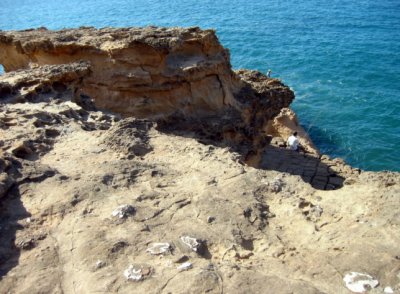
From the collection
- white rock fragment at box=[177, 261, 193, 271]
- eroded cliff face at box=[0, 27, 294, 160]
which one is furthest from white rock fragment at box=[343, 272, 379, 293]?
eroded cliff face at box=[0, 27, 294, 160]

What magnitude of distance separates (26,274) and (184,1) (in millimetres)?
39619

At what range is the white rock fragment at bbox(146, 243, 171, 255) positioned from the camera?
138 inches

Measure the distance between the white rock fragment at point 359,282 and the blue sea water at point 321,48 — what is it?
1213cm

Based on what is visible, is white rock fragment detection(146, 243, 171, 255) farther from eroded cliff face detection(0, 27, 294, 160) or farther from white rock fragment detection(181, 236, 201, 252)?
eroded cliff face detection(0, 27, 294, 160)

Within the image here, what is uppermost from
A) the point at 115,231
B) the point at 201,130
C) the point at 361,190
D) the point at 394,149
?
the point at 115,231

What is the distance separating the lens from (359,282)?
323 cm

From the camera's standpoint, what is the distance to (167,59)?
29.2ft

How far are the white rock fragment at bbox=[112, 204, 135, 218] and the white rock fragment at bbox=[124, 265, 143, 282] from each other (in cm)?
74

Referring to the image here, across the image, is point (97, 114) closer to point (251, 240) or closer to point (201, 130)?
point (201, 130)

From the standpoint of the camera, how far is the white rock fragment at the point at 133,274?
3.19 m

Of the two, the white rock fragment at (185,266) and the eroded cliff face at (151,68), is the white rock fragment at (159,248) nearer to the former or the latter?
→ the white rock fragment at (185,266)

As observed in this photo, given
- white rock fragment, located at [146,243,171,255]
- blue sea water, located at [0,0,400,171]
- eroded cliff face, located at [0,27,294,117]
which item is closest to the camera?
white rock fragment, located at [146,243,171,255]

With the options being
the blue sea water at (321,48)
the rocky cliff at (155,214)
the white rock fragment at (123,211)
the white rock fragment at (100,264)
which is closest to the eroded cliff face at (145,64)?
the rocky cliff at (155,214)

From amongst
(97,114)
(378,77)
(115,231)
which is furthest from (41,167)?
(378,77)
